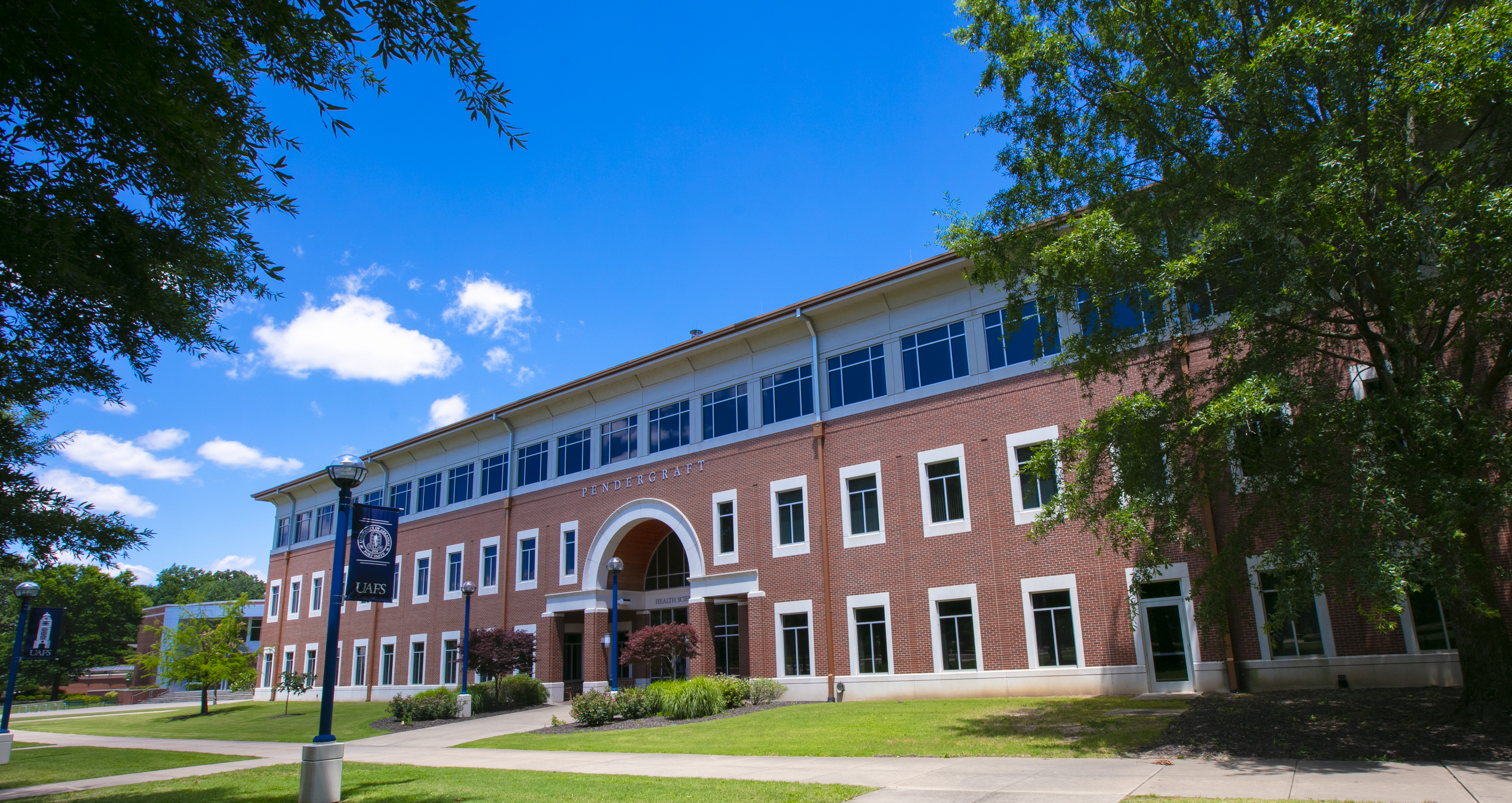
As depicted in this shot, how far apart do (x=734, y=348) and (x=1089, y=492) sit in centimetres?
1673

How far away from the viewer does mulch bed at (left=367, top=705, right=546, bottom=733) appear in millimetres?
25797

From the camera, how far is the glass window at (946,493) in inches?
960

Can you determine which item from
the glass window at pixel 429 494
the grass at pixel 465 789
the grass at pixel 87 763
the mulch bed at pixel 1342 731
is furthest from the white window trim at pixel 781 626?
the glass window at pixel 429 494

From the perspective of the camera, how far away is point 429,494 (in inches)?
1694

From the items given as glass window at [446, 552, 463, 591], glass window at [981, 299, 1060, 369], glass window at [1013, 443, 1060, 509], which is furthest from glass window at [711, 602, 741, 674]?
glass window at [446, 552, 463, 591]

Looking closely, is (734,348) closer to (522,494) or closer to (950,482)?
(950,482)

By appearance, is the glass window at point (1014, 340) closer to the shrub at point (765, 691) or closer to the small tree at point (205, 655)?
the shrub at point (765, 691)

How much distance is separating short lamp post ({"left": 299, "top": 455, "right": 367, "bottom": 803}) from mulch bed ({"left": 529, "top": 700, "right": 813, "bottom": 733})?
9313mm

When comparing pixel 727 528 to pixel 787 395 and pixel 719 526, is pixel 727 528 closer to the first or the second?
pixel 719 526

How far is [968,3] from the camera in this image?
643 inches

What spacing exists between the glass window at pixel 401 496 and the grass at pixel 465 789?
97.5 feet

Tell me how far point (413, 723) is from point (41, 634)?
972 cm

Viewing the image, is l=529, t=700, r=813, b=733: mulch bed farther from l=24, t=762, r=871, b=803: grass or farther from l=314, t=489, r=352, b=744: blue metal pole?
l=314, t=489, r=352, b=744: blue metal pole

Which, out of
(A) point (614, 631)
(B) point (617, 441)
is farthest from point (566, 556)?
(A) point (614, 631)
